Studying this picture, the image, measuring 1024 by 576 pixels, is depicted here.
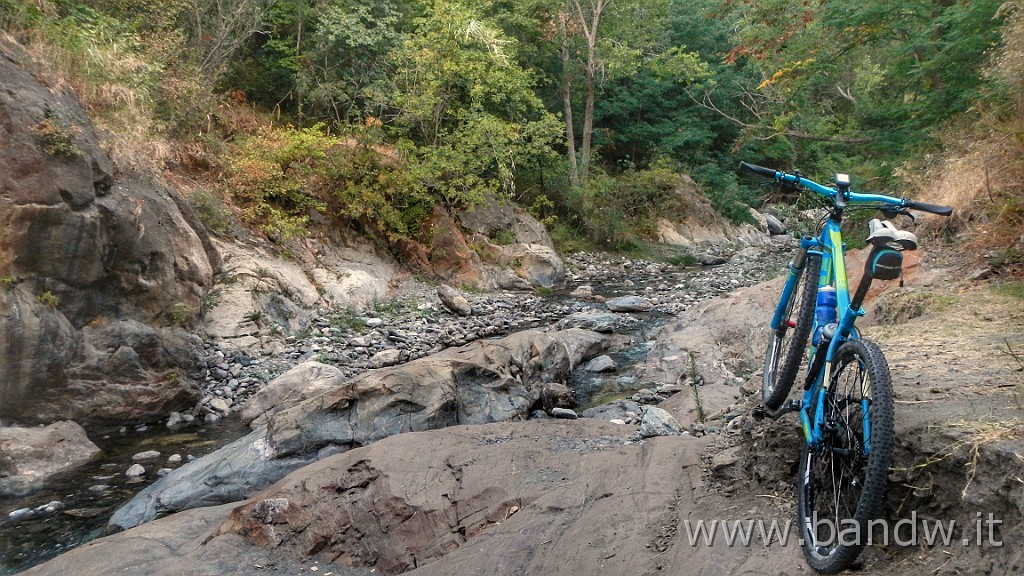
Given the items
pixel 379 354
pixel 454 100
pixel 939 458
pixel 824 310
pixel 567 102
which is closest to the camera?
pixel 939 458

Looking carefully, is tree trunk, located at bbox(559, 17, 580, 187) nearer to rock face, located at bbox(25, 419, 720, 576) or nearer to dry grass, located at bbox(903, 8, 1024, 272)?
dry grass, located at bbox(903, 8, 1024, 272)

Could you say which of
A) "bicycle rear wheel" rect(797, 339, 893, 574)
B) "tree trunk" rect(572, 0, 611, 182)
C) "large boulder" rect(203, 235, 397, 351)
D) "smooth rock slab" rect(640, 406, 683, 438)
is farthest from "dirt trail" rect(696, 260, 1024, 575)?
"tree trunk" rect(572, 0, 611, 182)

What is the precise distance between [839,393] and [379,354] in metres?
8.94

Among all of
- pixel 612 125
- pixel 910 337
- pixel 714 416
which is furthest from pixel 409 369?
pixel 612 125

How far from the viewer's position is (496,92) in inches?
736

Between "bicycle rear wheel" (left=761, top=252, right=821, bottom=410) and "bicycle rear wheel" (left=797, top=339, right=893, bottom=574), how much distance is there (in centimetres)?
56

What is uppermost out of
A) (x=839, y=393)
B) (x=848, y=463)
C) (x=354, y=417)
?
(x=839, y=393)

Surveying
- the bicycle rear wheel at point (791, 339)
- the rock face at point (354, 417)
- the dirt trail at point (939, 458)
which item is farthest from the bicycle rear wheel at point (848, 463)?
the rock face at point (354, 417)

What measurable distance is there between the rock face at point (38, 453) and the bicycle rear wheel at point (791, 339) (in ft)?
22.6

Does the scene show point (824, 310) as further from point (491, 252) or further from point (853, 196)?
point (491, 252)

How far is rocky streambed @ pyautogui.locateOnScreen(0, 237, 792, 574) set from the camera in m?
6.23

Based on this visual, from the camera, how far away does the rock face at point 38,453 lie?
666 centimetres

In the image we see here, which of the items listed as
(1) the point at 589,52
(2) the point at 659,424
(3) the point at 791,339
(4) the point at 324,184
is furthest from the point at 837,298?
(1) the point at 589,52

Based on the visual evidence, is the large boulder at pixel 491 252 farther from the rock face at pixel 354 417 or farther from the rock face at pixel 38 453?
the rock face at pixel 38 453
